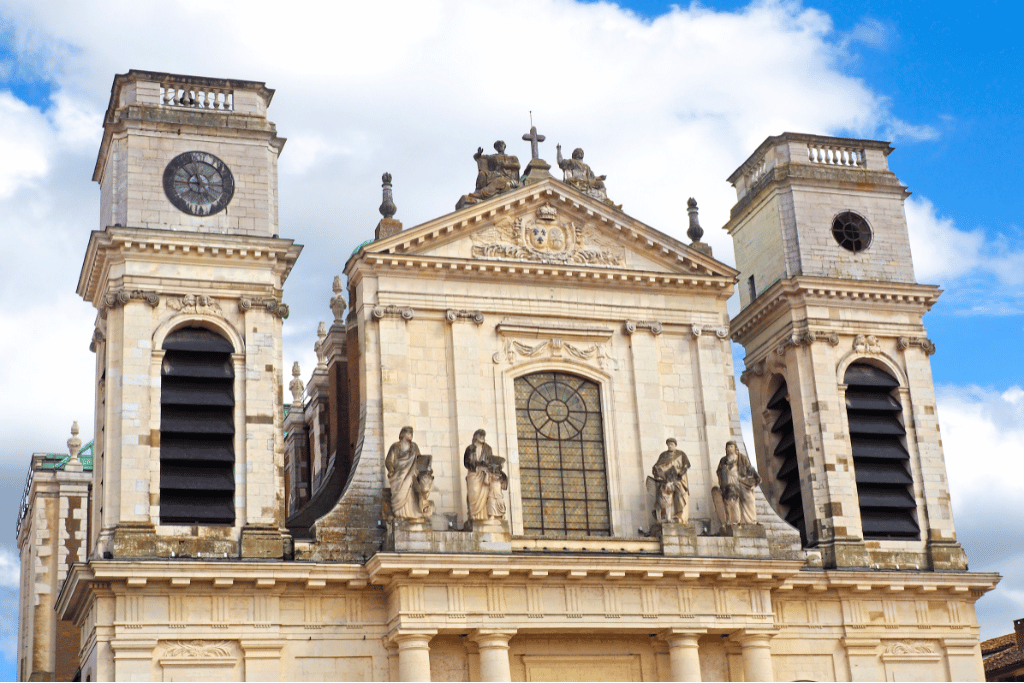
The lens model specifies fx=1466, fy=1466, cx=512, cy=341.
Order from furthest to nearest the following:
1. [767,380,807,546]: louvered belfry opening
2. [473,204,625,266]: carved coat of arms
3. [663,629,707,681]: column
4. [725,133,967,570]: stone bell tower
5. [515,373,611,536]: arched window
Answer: [767,380,807,546]: louvered belfry opening → [725,133,967,570]: stone bell tower → [473,204,625,266]: carved coat of arms → [515,373,611,536]: arched window → [663,629,707,681]: column

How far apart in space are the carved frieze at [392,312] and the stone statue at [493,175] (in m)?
2.84

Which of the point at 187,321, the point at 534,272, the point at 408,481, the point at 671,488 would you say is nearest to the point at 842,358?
the point at 671,488

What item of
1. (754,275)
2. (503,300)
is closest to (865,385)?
(754,275)

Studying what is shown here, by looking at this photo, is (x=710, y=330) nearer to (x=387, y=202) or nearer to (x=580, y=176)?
(x=580, y=176)

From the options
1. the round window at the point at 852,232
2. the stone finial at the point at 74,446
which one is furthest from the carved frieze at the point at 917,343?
the stone finial at the point at 74,446

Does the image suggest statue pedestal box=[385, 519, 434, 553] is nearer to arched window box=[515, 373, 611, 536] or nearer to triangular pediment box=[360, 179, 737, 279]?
arched window box=[515, 373, 611, 536]

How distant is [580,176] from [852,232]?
6276 mm

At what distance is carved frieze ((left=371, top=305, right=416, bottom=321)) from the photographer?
27.9 metres

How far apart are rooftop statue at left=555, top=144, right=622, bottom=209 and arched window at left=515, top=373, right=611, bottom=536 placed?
4313mm

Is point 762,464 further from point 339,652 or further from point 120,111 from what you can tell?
point 120,111

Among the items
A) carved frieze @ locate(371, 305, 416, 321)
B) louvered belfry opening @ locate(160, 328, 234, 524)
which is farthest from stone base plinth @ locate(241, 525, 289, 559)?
carved frieze @ locate(371, 305, 416, 321)

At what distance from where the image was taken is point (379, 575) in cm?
2523

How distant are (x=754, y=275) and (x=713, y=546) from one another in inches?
332

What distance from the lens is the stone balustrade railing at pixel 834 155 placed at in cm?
3294
